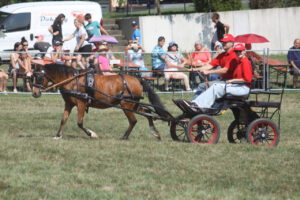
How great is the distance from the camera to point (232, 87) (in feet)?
41.4

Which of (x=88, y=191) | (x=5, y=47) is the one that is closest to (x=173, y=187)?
(x=88, y=191)

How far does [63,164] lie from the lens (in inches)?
426

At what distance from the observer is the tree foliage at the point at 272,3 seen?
3441 centimetres

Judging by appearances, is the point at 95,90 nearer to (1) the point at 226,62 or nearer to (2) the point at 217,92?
(2) the point at 217,92

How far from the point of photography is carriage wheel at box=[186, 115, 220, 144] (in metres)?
12.6

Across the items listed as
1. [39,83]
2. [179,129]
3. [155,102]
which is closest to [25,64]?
[39,83]

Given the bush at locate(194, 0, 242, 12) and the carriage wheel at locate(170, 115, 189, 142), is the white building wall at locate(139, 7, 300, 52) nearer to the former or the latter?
the bush at locate(194, 0, 242, 12)

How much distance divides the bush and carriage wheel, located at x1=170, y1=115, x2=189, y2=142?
58.4ft

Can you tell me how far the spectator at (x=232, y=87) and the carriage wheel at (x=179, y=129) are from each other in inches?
16.7

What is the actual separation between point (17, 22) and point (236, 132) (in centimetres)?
1479

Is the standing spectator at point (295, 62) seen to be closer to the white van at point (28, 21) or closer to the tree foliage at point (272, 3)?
the white van at point (28, 21)

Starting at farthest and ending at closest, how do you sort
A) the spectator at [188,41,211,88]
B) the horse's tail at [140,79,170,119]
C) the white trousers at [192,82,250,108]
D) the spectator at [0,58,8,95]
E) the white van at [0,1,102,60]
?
1. the white van at [0,1,102,60]
2. the spectator at [0,58,8,95]
3. the spectator at [188,41,211,88]
4. the horse's tail at [140,79,170,119]
5. the white trousers at [192,82,250,108]

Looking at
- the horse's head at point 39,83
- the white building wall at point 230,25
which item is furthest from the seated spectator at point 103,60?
the white building wall at point 230,25

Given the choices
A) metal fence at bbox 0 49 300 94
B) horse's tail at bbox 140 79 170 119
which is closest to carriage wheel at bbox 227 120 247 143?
horse's tail at bbox 140 79 170 119
